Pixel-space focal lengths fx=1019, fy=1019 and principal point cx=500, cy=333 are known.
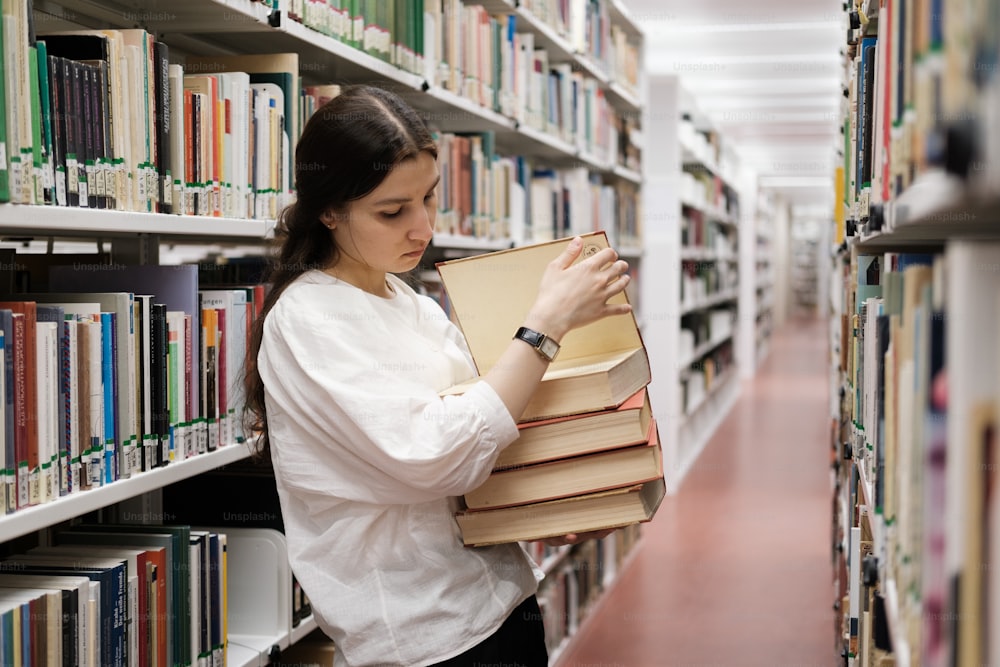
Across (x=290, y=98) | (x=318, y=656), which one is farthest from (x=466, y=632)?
(x=290, y=98)

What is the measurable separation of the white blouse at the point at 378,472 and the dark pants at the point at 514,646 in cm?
2

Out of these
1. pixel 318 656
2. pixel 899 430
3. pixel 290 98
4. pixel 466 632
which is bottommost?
pixel 318 656

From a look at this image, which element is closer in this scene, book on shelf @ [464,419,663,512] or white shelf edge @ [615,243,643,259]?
book on shelf @ [464,419,663,512]

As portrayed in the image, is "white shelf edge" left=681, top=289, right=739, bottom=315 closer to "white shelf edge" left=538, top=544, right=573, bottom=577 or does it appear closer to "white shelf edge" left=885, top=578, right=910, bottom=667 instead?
"white shelf edge" left=538, top=544, right=573, bottom=577

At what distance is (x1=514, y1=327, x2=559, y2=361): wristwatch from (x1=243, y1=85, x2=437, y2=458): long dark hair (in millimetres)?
311

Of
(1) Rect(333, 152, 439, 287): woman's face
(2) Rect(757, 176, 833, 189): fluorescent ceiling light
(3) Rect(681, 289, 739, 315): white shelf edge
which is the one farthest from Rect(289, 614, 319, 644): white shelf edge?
(2) Rect(757, 176, 833, 189): fluorescent ceiling light

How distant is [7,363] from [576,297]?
78 centimetres

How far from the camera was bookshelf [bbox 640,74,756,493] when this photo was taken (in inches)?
244

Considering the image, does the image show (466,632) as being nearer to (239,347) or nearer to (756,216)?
(239,347)

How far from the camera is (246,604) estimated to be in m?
2.08

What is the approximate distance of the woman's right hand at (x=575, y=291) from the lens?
147cm

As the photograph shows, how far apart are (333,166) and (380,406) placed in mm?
385

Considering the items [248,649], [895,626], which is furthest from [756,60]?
[895,626]

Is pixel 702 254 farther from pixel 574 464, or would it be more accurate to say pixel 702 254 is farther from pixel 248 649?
pixel 574 464
